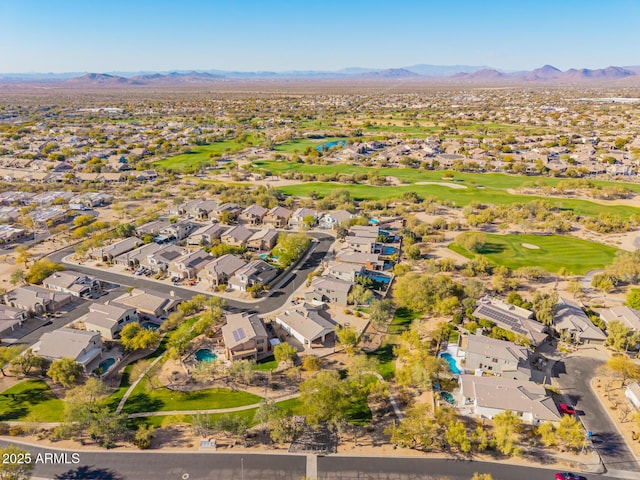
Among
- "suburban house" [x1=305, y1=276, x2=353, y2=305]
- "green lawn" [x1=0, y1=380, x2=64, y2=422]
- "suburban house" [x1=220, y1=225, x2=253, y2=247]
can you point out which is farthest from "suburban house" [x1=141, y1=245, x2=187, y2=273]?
"green lawn" [x1=0, y1=380, x2=64, y2=422]

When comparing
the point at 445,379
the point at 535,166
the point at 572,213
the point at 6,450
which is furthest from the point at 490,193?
the point at 6,450

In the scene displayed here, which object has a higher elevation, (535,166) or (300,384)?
(535,166)

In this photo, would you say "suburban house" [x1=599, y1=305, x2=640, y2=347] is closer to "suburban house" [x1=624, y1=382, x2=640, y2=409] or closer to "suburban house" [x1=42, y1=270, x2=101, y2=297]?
"suburban house" [x1=624, y1=382, x2=640, y2=409]

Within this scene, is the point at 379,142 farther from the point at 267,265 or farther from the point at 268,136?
the point at 267,265

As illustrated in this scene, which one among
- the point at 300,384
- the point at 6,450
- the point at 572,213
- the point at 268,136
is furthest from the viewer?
the point at 268,136

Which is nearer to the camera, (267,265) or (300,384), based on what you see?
(300,384)
